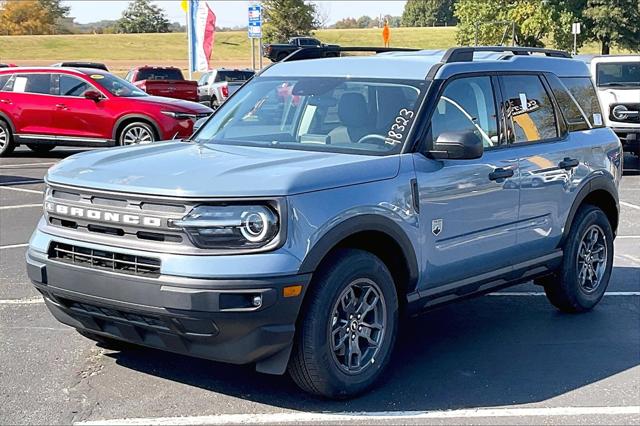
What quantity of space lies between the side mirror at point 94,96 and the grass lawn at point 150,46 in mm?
49307

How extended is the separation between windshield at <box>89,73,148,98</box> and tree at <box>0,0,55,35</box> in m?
87.4

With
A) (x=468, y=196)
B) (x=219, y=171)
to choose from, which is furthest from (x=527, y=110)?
(x=219, y=171)

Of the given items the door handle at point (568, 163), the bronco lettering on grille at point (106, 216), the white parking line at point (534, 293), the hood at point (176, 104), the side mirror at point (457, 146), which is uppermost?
the side mirror at point (457, 146)

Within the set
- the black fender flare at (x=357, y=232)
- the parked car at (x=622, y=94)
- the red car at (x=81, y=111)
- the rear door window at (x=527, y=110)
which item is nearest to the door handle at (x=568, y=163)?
the rear door window at (x=527, y=110)

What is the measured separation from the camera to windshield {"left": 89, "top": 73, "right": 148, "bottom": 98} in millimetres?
16652

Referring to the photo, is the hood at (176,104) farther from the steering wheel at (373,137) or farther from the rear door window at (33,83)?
the steering wheel at (373,137)

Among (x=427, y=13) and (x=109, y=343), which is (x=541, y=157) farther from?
(x=427, y=13)

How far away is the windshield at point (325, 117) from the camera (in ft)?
17.2

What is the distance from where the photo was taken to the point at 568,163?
247 inches

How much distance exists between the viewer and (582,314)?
22.1 feet

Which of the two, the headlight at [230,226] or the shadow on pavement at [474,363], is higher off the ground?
the headlight at [230,226]

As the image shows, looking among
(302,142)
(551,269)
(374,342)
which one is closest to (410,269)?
(374,342)

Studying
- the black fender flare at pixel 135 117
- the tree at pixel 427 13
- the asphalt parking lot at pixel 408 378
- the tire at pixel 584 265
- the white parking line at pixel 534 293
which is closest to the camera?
the asphalt parking lot at pixel 408 378

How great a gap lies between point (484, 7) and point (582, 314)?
160ft
